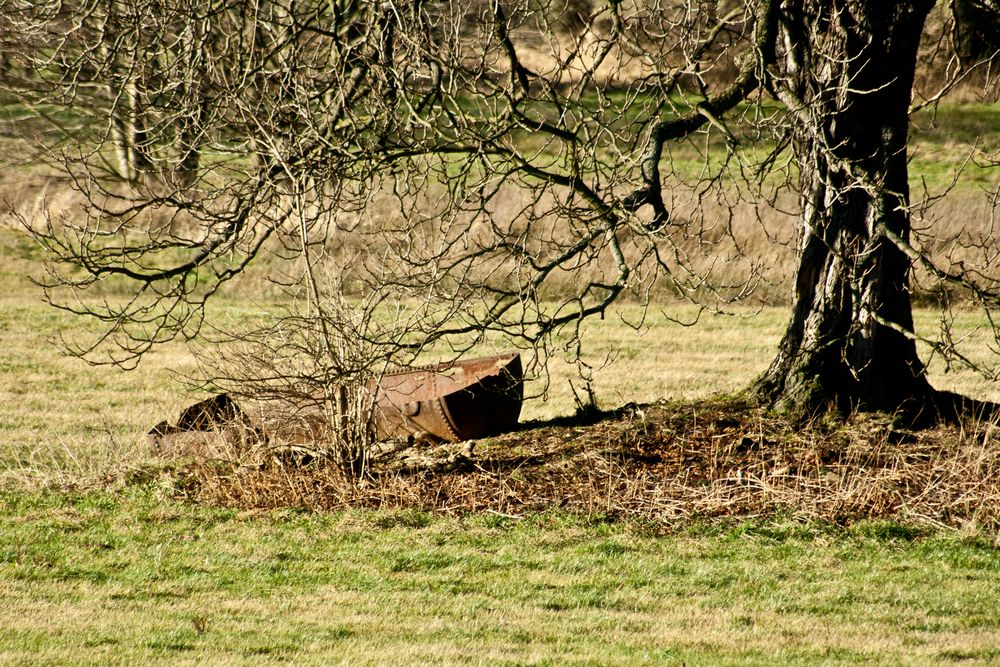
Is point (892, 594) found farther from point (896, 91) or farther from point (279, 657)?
point (896, 91)

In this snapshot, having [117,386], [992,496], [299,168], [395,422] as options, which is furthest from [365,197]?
[117,386]

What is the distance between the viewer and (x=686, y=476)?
24.5ft

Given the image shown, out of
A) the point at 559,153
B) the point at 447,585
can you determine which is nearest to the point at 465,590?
the point at 447,585

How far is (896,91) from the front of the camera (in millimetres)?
8000

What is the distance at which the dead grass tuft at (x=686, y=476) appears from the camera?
7.16 m

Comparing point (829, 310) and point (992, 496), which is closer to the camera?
point (992, 496)

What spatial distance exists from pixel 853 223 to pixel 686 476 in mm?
2099

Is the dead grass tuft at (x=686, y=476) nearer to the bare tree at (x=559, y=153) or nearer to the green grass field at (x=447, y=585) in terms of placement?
the green grass field at (x=447, y=585)

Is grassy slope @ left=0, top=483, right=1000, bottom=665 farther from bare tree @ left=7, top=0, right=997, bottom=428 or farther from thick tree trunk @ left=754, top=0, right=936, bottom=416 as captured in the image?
thick tree trunk @ left=754, top=0, right=936, bottom=416

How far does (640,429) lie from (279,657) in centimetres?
390

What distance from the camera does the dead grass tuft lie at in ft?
23.5

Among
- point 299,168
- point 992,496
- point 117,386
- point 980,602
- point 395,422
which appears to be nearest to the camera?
point 980,602

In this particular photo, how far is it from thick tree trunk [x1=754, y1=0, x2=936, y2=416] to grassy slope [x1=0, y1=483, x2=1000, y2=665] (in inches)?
60.6

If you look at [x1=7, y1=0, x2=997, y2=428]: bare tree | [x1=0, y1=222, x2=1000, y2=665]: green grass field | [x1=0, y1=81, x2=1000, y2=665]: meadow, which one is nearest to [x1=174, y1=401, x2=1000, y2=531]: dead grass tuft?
[x1=0, y1=81, x2=1000, y2=665]: meadow
